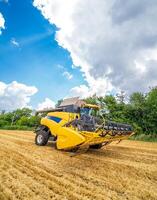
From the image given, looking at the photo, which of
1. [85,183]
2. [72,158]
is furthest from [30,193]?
[72,158]

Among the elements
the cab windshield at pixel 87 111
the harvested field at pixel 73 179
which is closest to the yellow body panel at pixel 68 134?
the cab windshield at pixel 87 111

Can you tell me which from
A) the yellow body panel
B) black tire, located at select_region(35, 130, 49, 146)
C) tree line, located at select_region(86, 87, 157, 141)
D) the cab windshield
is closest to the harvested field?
the yellow body panel

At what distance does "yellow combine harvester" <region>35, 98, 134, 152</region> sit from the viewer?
755 cm

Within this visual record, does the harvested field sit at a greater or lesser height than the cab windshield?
lesser

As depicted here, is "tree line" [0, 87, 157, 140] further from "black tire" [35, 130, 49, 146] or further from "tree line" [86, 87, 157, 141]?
"black tire" [35, 130, 49, 146]

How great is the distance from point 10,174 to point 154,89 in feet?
88.6

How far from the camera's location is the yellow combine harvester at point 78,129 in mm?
7555

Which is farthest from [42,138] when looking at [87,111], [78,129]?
[78,129]

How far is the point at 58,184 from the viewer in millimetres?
4523

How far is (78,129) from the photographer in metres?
8.20

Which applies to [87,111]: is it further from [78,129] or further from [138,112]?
[138,112]

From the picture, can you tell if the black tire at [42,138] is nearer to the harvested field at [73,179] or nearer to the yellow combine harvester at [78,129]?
the yellow combine harvester at [78,129]

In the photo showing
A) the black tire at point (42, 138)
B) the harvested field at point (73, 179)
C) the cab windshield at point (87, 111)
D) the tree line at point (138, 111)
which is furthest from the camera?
the tree line at point (138, 111)

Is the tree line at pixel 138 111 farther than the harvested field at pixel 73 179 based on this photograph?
Yes
